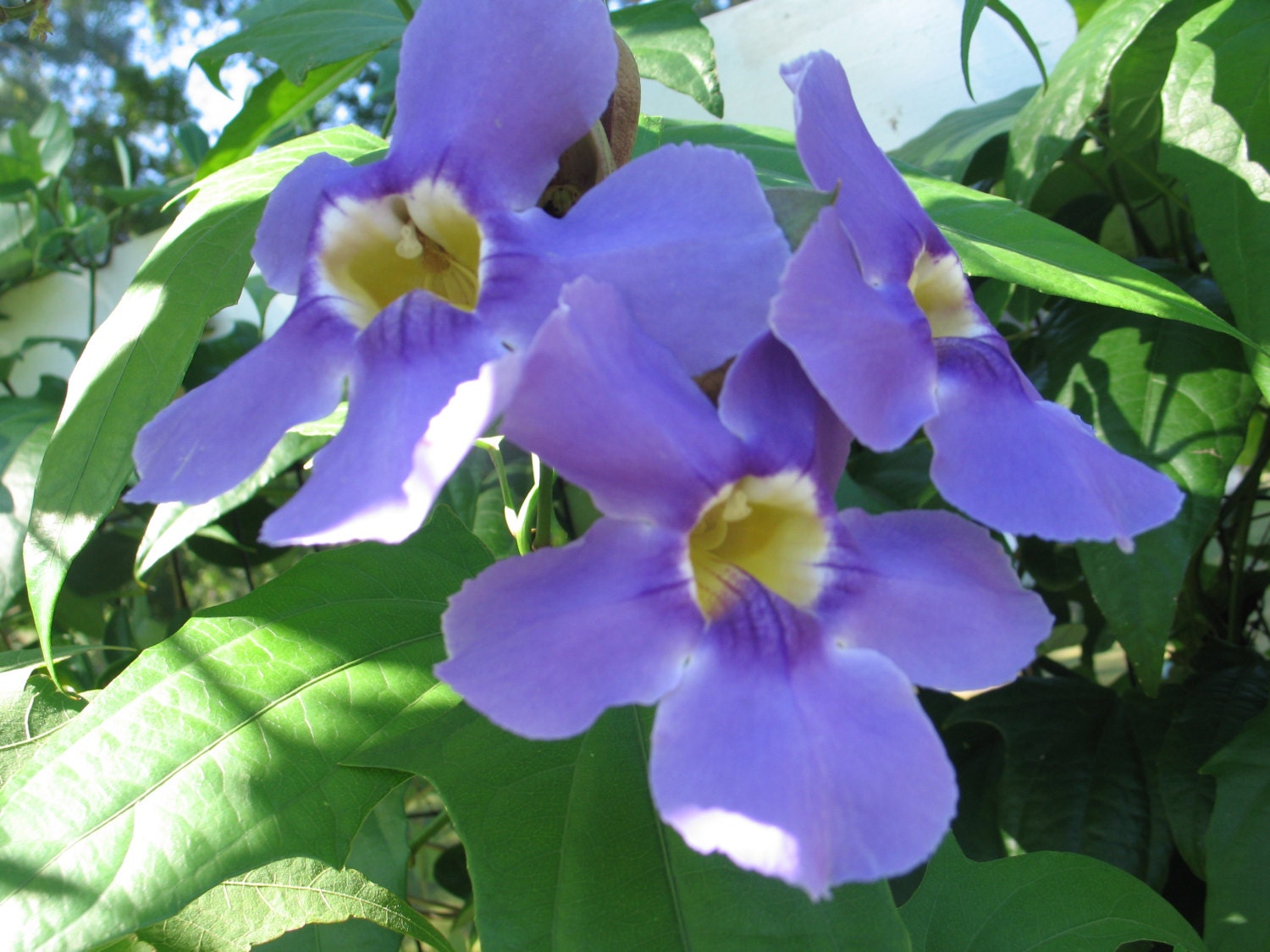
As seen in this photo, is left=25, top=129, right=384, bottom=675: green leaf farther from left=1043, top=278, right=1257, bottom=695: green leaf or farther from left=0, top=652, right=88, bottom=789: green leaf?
left=1043, top=278, right=1257, bottom=695: green leaf

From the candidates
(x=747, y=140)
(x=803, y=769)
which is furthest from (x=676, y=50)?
(x=803, y=769)

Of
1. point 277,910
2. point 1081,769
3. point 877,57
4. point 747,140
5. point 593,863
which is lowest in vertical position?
point 1081,769

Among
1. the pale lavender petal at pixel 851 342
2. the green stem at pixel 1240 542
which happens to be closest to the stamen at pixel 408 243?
the pale lavender petal at pixel 851 342

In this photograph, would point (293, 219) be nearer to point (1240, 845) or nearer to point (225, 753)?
point (225, 753)

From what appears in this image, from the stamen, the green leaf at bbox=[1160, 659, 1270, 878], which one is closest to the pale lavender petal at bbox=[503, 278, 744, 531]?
the stamen

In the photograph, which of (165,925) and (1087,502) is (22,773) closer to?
(165,925)

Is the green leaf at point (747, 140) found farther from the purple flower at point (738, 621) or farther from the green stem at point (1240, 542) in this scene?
the green stem at point (1240, 542)
